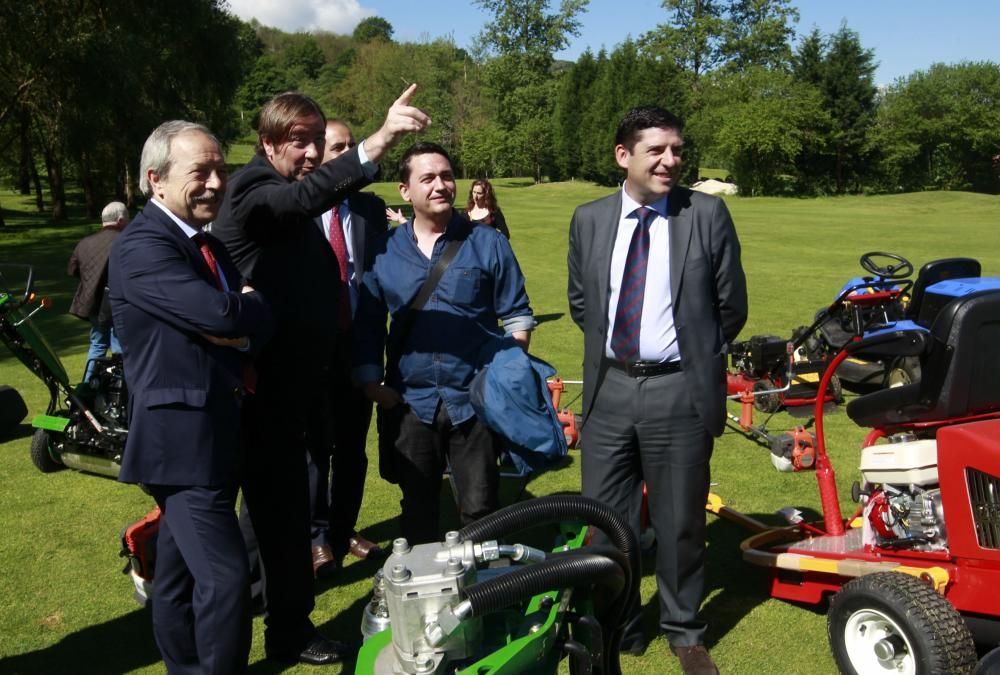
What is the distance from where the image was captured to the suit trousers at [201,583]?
2.99 m

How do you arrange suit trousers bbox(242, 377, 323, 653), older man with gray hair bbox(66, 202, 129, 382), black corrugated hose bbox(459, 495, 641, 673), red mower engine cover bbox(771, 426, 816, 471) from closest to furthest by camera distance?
black corrugated hose bbox(459, 495, 641, 673), suit trousers bbox(242, 377, 323, 653), red mower engine cover bbox(771, 426, 816, 471), older man with gray hair bbox(66, 202, 129, 382)

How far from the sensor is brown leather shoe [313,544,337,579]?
4.77 metres

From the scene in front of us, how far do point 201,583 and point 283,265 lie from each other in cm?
120

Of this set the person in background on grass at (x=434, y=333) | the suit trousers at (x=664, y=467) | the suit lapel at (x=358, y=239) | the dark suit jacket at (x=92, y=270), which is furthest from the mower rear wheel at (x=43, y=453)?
the suit trousers at (x=664, y=467)

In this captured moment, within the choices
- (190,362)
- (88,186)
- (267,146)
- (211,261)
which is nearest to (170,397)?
(190,362)

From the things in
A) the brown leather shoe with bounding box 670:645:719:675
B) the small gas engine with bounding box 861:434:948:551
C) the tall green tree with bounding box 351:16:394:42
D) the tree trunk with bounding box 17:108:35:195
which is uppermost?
the tall green tree with bounding box 351:16:394:42

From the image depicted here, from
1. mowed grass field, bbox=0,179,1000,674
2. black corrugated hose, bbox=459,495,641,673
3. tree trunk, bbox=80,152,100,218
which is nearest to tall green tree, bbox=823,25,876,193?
tree trunk, bbox=80,152,100,218

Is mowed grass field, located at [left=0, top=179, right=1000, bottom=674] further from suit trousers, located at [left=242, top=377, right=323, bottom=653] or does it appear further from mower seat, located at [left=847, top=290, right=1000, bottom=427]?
mower seat, located at [left=847, top=290, right=1000, bottom=427]

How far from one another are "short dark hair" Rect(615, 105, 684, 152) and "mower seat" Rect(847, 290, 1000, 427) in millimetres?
1323

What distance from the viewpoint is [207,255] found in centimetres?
306

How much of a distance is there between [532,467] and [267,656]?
55.5 inches

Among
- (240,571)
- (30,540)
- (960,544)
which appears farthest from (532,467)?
(30,540)

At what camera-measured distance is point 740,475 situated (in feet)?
20.6

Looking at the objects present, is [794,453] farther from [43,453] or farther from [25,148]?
[25,148]
